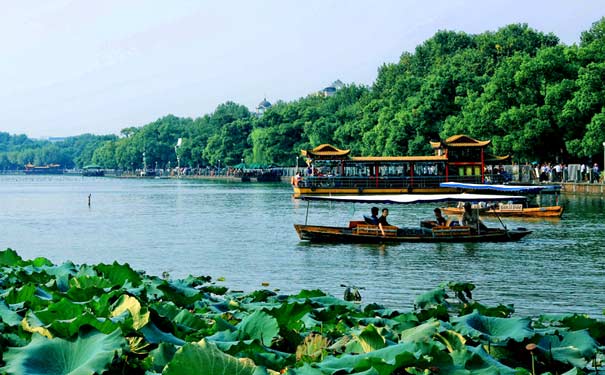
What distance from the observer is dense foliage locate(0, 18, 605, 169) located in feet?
179

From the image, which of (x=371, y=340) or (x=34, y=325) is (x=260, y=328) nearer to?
(x=371, y=340)

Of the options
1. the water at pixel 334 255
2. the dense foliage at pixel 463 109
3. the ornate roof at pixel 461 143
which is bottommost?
the water at pixel 334 255

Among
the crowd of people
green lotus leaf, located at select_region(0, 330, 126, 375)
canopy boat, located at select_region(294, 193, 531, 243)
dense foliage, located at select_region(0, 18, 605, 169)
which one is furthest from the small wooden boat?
green lotus leaf, located at select_region(0, 330, 126, 375)

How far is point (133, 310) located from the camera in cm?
649

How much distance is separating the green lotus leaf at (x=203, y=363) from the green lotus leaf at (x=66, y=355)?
2.30 ft

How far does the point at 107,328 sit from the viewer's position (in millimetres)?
5523

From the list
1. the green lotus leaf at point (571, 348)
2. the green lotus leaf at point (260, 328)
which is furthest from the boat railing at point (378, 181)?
the green lotus leaf at point (260, 328)

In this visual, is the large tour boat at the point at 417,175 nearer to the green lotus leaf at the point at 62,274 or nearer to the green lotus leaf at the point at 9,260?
the green lotus leaf at the point at 9,260

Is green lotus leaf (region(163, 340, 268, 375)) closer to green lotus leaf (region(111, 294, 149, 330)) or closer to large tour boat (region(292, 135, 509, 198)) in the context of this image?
green lotus leaf (region(111, 294, 149, 330))

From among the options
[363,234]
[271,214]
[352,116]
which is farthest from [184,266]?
[352,116]

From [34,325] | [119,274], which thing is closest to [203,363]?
[34,325]

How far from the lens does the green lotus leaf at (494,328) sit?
255 inches

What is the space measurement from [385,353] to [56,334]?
206 centimetres

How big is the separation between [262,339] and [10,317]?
202 cm
